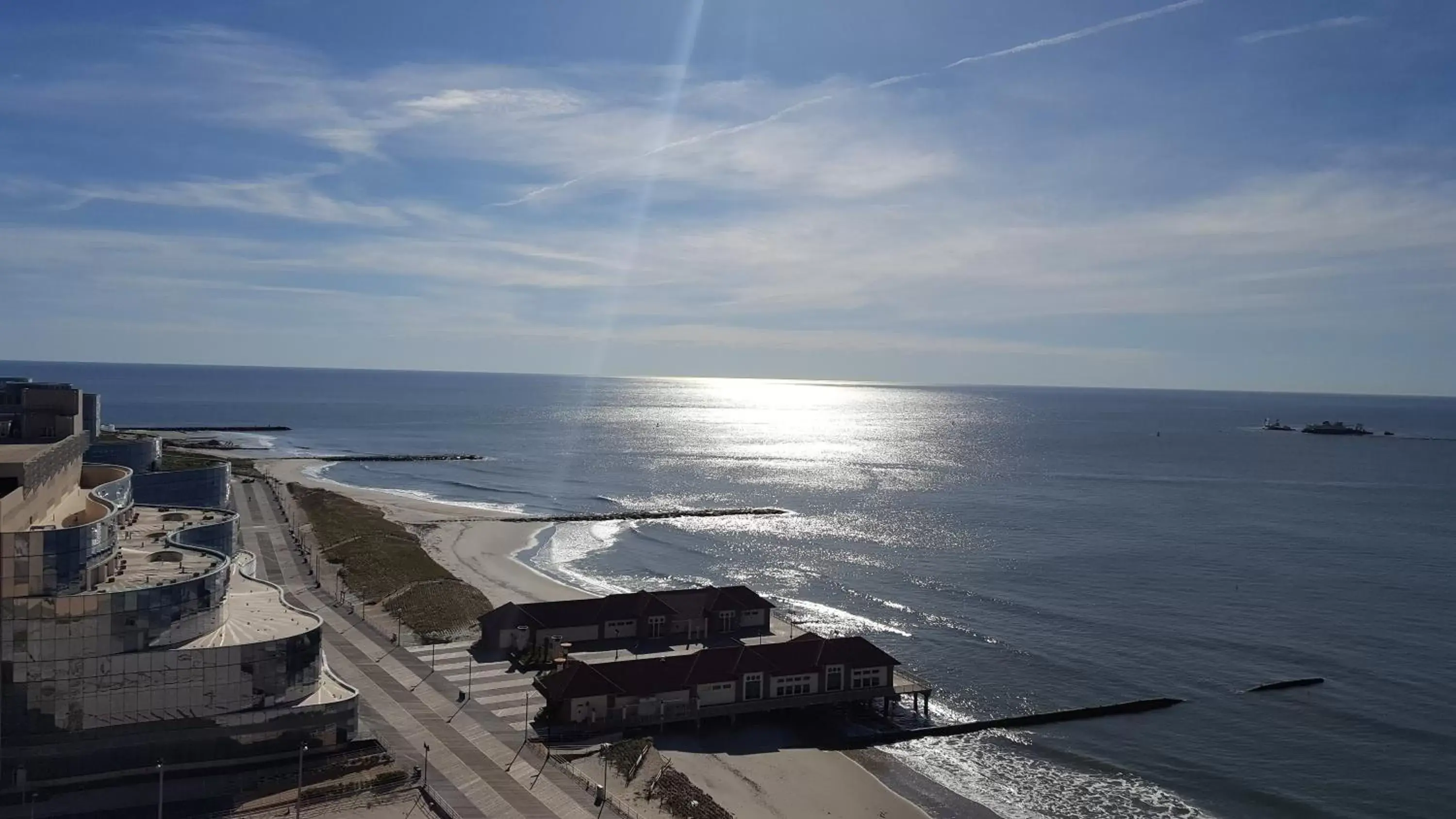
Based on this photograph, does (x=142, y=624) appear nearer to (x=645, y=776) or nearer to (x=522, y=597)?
(x=645, y=776)

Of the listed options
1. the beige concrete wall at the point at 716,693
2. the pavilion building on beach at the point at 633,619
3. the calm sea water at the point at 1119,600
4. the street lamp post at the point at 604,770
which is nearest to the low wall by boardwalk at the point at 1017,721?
the calm sea water at the point at 1119,600

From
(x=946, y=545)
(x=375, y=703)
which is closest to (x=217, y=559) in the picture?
(x=375, y=703)

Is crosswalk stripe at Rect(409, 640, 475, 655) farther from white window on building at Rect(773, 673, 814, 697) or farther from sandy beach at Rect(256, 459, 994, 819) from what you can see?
white window on building at Rect(773, 673, 814, 697)

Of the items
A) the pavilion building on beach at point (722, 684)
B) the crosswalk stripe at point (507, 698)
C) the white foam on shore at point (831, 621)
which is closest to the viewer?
the pavilion building on beach at point (722, 684)

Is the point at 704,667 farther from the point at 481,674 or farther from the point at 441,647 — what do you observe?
the point at 441,647

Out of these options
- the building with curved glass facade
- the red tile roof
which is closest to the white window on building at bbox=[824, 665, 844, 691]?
the red tile roof

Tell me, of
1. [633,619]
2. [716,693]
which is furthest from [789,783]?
[633,619]

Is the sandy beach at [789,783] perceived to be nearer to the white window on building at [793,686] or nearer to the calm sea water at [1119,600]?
the white window on building at [793,686]
